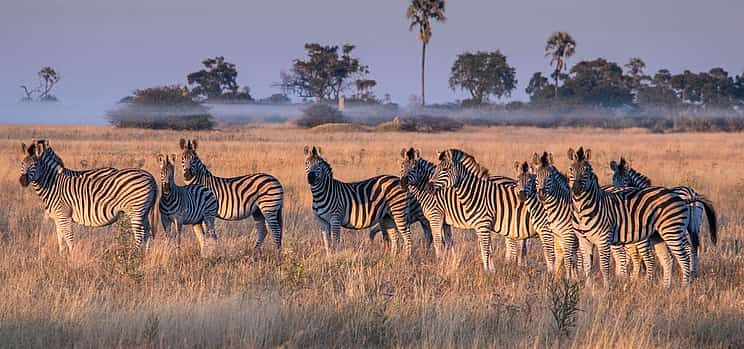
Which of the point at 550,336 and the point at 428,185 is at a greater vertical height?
the point at 428,185

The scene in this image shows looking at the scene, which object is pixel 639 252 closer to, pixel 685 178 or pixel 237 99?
pixel 685 178

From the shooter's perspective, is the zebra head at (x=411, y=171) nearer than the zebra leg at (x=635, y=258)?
No

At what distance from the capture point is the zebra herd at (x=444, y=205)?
1080cm

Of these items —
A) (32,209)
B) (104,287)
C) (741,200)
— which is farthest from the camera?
(741,200)

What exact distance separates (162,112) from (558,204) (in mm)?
60290

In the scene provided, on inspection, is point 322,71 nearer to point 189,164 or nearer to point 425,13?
point 425,13

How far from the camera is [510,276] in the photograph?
443 inches

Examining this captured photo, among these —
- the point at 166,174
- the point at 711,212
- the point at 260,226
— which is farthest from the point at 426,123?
the point at 711,212

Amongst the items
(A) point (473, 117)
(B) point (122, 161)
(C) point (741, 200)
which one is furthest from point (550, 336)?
(A) point (473, 117)

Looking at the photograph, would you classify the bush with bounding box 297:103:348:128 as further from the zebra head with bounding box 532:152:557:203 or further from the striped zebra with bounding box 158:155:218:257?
the zebra head with bounding box 532:152:557:203

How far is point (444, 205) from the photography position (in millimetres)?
12594

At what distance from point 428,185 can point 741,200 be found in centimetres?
916

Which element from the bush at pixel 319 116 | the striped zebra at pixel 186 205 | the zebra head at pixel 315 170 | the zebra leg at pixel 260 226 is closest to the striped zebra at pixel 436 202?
the zebra head at pixel 315 170

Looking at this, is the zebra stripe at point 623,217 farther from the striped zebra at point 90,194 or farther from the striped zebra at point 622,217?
the striped zebra at point 90,194
